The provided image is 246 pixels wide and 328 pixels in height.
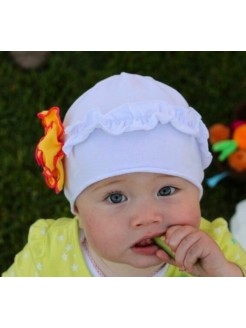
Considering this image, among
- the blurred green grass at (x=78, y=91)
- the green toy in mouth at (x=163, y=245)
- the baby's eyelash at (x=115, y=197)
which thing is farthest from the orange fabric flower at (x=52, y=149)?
the blurred green grass at (x=78, y=91)

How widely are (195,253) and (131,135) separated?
248mm

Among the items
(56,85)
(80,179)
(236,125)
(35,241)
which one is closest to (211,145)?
(236,125)

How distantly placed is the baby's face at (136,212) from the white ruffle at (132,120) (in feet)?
0.30

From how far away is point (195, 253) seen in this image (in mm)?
1209

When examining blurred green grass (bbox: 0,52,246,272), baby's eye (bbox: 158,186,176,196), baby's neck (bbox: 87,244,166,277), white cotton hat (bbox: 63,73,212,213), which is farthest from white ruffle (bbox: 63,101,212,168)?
blurred green grass (bbox: 0,52,246,272)

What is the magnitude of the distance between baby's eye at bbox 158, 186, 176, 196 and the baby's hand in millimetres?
71

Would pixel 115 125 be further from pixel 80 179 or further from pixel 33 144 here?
pixel 33 144

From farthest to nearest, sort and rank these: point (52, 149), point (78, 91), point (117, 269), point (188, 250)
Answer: point (78, 91) < point (117, 269) < point (52, 149) < point (188, 250)

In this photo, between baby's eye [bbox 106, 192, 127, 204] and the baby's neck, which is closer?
baby's eye [bbox 106, 192, 127, 204]

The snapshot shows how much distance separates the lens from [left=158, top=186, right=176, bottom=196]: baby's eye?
1.26 m

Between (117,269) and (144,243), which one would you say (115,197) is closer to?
(144,243)

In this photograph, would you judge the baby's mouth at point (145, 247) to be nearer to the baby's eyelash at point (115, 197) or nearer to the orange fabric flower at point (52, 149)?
the baby's eyelash at point (115, 197)

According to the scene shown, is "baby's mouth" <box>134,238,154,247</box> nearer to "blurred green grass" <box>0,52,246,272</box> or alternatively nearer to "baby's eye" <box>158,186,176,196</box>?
"baby's eye" <box>158,186,176,196</box>

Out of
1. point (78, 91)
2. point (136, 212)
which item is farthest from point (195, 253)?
point (78, 91)
